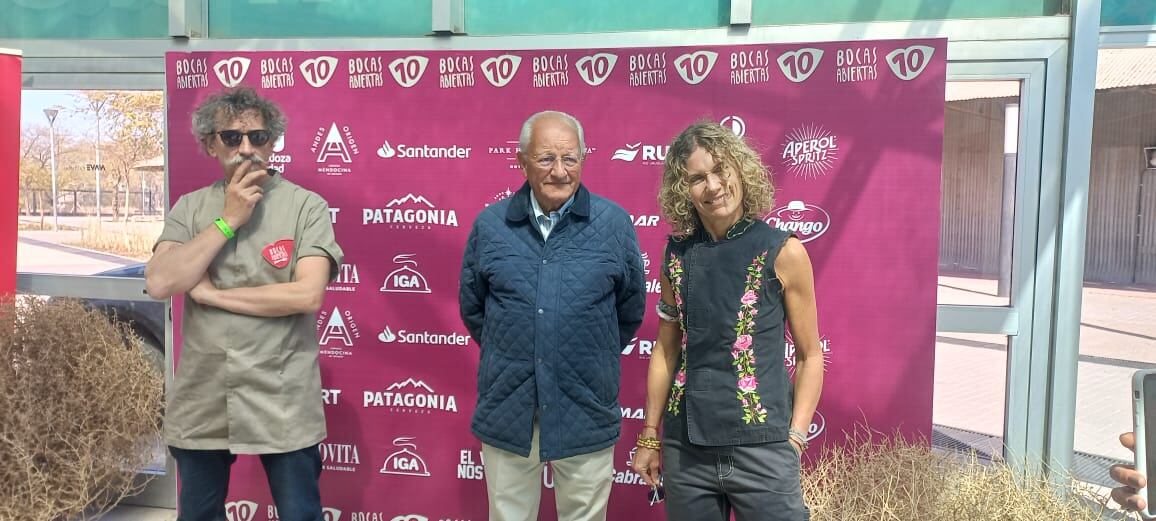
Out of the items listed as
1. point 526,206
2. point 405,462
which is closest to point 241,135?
point 526,206

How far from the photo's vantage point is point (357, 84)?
129 inches

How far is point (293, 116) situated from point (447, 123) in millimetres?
696

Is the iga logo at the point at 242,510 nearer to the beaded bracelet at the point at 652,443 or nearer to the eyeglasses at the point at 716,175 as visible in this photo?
the beaded bracelet at the point at 652,443

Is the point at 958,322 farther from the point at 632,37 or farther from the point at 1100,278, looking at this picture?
the point at 1100,278

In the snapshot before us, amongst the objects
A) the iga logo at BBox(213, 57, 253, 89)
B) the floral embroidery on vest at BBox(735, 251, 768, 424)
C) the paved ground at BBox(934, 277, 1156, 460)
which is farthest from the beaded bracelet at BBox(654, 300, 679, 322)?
the iga logo at BBox(213, 57, 253, 89)

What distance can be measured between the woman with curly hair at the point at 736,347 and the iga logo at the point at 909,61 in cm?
132

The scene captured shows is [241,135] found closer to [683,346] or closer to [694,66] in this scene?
[683,346]

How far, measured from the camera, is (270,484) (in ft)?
8.12

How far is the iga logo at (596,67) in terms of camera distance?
3123mm

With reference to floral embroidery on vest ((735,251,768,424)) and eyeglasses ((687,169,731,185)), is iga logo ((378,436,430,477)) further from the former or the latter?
eyeglasses ((687,169,731,185))

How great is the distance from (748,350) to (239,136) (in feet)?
5.46

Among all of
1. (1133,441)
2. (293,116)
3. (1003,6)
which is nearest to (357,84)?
(293,116)

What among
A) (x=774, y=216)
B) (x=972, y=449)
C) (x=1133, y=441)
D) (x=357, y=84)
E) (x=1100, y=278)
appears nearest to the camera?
(x=1133, y=441)

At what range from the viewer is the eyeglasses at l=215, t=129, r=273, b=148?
7.74 ft
